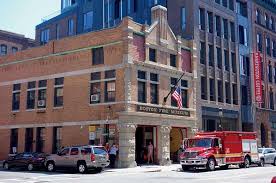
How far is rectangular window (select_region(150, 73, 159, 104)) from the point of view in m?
33.9

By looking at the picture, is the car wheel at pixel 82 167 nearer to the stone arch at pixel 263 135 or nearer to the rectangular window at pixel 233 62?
the rectangular window at pixel 233 62

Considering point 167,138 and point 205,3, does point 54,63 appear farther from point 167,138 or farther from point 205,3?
point 205,3

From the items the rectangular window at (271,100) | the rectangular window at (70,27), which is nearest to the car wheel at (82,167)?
the rectangular window at (271,100)

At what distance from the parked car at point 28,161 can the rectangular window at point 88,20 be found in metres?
28.2

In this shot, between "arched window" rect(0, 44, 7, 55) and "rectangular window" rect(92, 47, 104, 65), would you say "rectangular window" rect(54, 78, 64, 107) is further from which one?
"arched window" rect(0, 44, 7, 55)

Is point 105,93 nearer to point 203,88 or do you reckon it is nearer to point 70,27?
point 203,88

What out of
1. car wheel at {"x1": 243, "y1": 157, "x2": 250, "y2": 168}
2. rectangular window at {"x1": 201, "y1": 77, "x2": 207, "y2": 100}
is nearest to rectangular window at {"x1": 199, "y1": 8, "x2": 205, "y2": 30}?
rectangular window at {"x1": 201, "y1": 77, "x2": 207, "y2": 100}

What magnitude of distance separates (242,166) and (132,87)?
1061cm

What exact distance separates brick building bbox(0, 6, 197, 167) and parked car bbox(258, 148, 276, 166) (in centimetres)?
680

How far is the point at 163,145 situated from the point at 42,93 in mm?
12490

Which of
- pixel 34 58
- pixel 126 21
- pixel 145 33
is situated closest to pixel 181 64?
pixel 145 33

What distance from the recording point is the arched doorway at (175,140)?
37156 mm

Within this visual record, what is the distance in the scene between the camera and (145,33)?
33656 millimetres

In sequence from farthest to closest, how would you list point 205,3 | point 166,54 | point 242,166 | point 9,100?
point 205,3 < point 9,100 < point 166,54 < point 242,166
